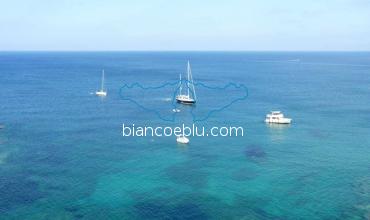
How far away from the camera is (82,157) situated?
3494 inches

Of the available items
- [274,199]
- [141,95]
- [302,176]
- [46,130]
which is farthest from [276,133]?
[141,95]

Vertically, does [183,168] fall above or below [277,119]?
below

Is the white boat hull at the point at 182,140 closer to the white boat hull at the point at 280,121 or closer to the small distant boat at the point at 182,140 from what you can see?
the small distant boat at the point at 182,140

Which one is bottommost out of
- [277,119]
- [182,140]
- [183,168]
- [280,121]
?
[183,168]

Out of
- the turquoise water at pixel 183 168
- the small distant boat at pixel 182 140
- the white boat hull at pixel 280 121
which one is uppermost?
the white boat hull at pixel 280 121

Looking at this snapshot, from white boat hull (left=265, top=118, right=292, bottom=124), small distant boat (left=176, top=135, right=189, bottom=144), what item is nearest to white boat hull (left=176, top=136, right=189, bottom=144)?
small distant boat (left=176, top=135, right=189, bottom=144)

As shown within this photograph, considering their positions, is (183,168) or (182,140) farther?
(182,140)

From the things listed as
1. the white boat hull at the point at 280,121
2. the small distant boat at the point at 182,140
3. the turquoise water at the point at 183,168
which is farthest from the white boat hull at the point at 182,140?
the white boat hull at the point at 280,121

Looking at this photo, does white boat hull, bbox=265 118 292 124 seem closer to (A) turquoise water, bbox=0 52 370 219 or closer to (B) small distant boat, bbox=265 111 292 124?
(B) small distant boat, bbox=265 111 292 124

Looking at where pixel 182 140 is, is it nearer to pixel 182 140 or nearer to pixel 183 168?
pixel 182 140

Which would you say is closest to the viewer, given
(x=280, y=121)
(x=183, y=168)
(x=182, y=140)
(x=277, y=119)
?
(x=183, y=168)

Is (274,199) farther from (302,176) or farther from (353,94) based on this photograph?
(353,94)

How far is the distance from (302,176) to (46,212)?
148 ft

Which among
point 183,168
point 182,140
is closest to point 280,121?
point 182,140
